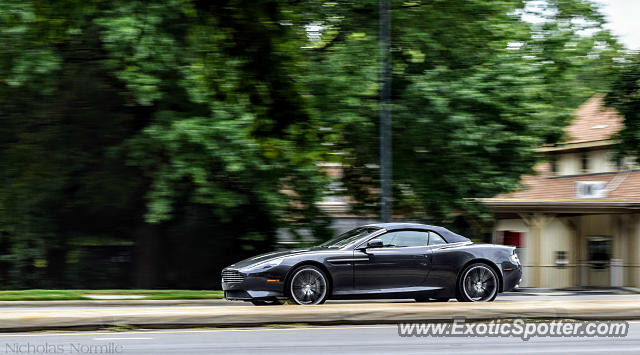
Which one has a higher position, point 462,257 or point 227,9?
point 227,9

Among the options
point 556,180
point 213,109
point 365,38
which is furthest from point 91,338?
point 556,180

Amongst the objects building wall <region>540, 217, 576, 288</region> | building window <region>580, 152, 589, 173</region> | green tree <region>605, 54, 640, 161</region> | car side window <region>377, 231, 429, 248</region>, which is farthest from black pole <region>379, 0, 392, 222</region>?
building window <region>580, 152, 589, 173</region>

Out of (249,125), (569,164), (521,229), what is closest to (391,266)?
(249,125)

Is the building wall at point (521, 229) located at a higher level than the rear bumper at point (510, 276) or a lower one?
lower

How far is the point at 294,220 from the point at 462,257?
9314mm

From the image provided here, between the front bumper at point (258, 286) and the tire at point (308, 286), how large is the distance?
0.23 m

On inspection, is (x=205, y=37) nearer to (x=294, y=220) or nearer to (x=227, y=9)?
(x=227, y=9)

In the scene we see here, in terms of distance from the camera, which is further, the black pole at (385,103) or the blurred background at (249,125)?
the black pole at (385,103)

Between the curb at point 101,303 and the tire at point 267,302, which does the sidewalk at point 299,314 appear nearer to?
the tire at point 267,302

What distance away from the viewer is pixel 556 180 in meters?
40.3

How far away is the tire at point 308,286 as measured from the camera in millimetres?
14539

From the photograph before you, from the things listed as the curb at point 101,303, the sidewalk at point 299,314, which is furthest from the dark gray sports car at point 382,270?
the curb at point 101,303

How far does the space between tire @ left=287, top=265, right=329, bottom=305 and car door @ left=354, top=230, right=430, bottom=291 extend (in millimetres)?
578

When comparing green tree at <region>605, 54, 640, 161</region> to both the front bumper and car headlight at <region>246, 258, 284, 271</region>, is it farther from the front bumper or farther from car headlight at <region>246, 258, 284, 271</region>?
the front bumper
